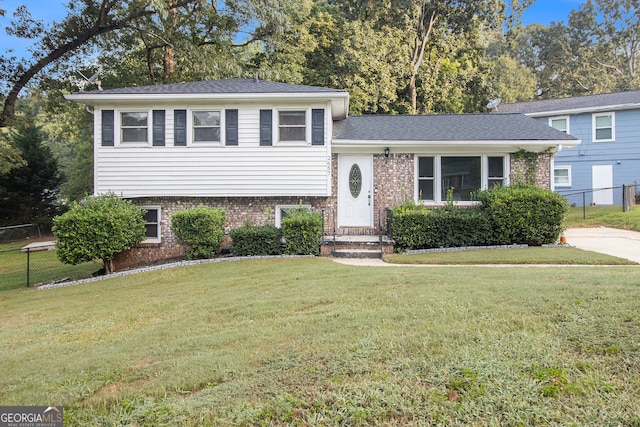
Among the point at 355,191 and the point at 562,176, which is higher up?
the point at 562,176

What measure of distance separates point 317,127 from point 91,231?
21.3 feet

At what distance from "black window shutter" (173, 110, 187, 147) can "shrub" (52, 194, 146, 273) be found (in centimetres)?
254

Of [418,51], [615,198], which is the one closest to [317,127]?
[418,51]

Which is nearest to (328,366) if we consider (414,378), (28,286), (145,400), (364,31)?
(414,378)

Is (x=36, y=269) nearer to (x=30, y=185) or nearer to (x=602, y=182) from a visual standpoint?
(x=30, y=185)

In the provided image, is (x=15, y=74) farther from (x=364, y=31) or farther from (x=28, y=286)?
→ (x=364, y=31)

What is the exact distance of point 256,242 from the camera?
34.8 ft

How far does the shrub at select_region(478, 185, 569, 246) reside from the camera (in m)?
10.6

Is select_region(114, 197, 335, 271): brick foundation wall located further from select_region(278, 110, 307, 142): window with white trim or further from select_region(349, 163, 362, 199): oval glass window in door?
select_region(278, 110, 307, 142): window with white trim

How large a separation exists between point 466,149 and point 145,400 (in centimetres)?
1152

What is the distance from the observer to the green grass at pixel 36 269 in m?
11.2

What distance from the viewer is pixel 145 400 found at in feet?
10.0

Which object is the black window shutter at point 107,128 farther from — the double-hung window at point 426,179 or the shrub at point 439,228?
the double-hung window at point 426,179

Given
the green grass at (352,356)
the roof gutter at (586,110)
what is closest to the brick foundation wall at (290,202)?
the green grass at (352,356)
